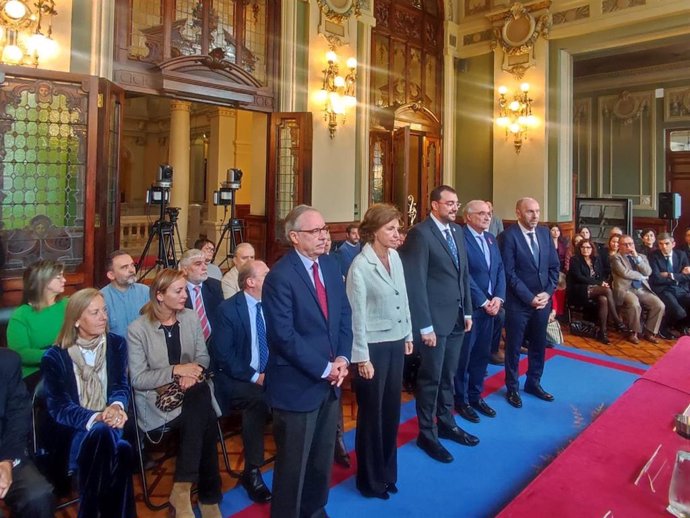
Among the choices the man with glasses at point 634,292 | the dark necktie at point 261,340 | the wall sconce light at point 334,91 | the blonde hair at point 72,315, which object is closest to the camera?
the blonde hair at point 72,315

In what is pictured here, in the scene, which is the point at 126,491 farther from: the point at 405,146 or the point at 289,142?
the point at 405,146

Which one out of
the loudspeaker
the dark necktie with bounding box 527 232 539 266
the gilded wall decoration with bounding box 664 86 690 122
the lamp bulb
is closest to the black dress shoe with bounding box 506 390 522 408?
the dark necktie with bounding box 527 232 539 266

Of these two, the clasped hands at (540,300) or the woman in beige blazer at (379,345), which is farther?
the clasped hands at (540,300)

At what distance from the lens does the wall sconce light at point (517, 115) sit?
809 cm

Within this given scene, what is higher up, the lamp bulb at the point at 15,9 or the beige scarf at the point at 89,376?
the lamp bulb at the point at 15,9

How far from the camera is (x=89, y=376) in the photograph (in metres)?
2.29

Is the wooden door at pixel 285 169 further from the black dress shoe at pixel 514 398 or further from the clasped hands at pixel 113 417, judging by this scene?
the clasped hands at pixel 113 417

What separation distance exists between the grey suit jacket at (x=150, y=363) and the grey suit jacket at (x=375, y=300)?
35.5 inches

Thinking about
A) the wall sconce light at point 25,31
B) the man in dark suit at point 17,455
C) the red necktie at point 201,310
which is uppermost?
the wall sconce light at point 25,31

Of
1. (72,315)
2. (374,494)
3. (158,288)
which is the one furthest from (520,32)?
(72,315)

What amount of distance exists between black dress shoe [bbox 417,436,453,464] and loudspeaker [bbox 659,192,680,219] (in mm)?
7909

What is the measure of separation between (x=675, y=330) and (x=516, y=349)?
3.45 m

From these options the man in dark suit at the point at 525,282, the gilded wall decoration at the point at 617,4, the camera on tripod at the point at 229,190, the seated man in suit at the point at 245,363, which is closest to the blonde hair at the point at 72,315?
the seated man in suit at the point at 245,363

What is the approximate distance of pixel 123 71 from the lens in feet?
16.6
